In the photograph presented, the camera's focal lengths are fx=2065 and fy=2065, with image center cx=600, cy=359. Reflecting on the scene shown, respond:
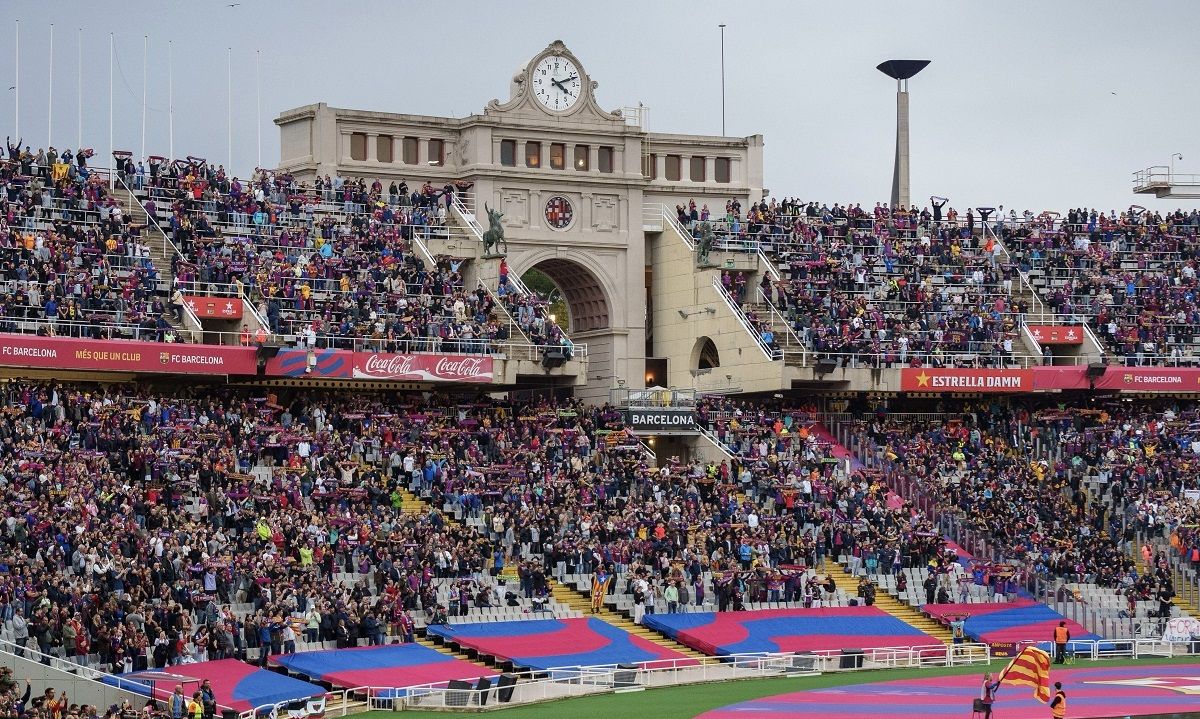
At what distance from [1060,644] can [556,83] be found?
2629cm

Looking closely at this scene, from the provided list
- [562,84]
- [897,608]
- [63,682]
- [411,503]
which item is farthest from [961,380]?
[63,682]

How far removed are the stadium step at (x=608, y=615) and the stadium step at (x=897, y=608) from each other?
22.2ft

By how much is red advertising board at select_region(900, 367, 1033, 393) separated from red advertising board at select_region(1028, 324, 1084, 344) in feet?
8.61

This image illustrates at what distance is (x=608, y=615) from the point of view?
5150 centimetres

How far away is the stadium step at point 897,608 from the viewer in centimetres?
5341

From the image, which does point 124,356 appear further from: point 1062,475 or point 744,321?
point 1062,475

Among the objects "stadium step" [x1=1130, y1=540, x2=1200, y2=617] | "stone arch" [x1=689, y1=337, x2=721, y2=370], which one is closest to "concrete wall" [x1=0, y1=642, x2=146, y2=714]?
"stadium step" [x1=1130, y1=540, x2=1200, y2=617]

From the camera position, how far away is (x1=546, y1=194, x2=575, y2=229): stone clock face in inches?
2643

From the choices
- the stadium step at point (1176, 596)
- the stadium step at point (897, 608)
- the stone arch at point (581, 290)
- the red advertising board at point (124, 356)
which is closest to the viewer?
the red advertising board at point (124, 356)

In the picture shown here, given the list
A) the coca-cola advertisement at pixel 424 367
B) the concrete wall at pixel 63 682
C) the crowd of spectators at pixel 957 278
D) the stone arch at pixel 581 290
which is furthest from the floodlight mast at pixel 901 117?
the concrete wall at pixel 63 682

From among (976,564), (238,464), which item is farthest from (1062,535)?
(238,464)

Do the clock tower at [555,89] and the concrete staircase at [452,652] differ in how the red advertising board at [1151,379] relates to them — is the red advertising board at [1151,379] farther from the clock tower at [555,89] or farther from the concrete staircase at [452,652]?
the concrete staircase at [452,652]

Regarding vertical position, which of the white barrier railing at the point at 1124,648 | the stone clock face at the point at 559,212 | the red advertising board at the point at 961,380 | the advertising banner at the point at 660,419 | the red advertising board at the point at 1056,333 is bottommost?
the white barrier railing at the point at 1124,648

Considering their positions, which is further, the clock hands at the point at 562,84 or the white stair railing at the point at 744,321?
the clock hands at the point at 562,84
